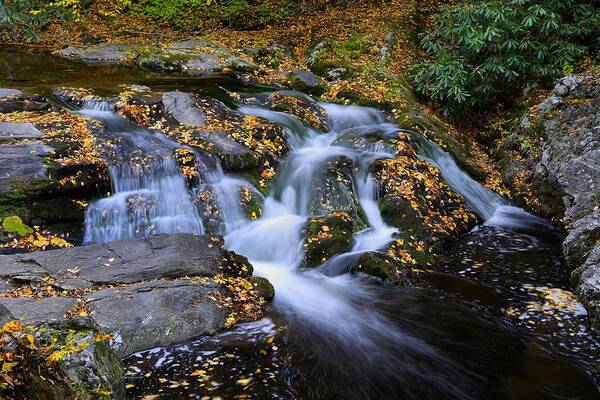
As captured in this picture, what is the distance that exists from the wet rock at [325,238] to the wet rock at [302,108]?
368 cm

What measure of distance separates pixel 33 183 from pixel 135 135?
220 centimetres

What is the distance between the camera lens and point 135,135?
8.44 metres

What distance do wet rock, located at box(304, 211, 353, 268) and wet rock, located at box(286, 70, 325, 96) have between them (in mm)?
5839

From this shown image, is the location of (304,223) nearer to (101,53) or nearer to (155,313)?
(155,313)

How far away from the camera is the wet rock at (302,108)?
1075 cm

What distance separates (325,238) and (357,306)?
1453mm

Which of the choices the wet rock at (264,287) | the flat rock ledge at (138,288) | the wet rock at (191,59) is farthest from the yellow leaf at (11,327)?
the wet rock at (191,59)

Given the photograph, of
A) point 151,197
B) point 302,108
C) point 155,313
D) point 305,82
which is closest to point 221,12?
point 305,82

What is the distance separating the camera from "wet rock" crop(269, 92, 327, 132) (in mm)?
10750

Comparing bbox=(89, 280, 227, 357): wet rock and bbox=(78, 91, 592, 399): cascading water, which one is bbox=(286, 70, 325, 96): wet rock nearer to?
bbox=(78, 91, 592, 399): cascading water

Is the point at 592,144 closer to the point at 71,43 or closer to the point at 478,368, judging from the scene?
the point at 478,368

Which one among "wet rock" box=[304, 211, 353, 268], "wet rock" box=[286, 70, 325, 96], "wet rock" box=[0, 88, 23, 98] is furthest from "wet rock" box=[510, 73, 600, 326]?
"wet rock" box=[0, 88, 23, 98]

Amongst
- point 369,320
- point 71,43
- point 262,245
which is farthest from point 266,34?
point 369,320

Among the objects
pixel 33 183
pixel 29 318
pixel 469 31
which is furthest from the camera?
pixel 469 31
